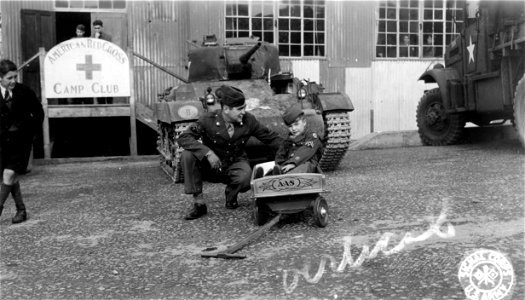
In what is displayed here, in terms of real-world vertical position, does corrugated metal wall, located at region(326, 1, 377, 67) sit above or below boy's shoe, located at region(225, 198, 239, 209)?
above

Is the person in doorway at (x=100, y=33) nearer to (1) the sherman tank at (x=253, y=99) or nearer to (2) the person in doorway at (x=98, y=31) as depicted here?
(2) the person in doorway at (x=98, y=31)

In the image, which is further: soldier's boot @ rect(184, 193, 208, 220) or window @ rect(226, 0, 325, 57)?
window @ rect(226, 0, 325, 57)

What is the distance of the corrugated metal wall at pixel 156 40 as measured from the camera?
13875 millimetres

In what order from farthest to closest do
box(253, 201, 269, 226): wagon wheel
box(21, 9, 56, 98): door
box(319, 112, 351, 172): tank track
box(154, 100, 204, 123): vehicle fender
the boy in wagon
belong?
box(21, 9, 56, 98): door → box(319, 112, 351, 172): tank track → box(154, 100, 204, 123): vehicle fender → the boy in wagon → box(253, 201, 269, 226): wagon wheel

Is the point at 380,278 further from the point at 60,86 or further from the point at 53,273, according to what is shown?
the point at 60,86

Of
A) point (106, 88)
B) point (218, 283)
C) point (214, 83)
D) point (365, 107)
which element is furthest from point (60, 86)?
point (218, 283)

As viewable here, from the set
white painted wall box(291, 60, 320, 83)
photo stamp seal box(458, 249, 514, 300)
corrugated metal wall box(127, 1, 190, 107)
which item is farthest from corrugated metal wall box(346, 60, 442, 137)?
photo stamp seal box(458, 249, 514, 300)

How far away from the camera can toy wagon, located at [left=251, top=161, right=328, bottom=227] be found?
15.8ft

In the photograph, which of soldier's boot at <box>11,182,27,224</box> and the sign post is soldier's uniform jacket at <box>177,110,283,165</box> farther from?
the sign post

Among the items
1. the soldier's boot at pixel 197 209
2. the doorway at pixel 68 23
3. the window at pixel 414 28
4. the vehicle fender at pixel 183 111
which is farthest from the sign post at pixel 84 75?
the soldier's boot at pixel 197 209

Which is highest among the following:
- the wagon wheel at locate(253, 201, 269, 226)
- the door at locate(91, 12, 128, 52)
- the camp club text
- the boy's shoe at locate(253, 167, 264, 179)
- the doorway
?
the doorway

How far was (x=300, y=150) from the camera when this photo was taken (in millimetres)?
5320

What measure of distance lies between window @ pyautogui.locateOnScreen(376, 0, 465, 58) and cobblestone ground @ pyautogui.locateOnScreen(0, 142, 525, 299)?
8.28 meters
